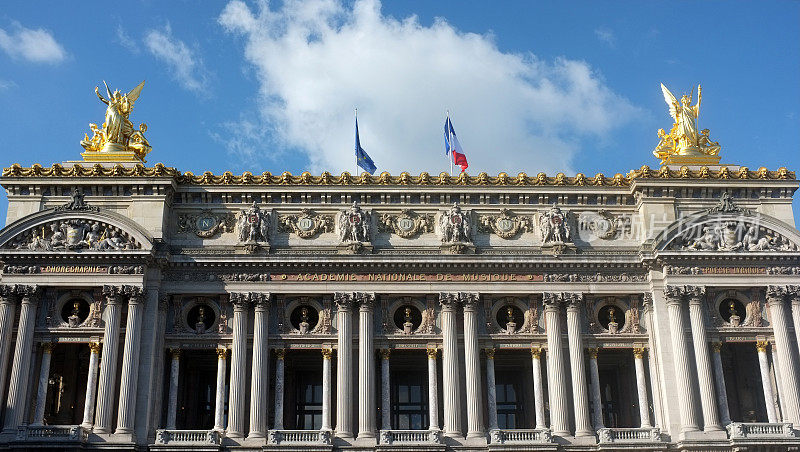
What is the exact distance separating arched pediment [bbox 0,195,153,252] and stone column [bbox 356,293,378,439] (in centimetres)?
1049

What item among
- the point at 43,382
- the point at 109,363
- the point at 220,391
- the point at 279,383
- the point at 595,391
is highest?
the point at 109,363

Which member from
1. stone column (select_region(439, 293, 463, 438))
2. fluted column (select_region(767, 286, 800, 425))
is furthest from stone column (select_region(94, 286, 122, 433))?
fluted column (select_region(767, 286, 800, 425))

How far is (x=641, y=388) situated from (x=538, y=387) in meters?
4.85

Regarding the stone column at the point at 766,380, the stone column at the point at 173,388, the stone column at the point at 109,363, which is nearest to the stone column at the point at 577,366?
the stone column at the point at 766,380

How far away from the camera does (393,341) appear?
1767 inches

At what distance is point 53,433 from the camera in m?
41.3

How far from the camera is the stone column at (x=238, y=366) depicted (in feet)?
140

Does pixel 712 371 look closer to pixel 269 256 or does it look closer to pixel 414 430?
pixel 414 430

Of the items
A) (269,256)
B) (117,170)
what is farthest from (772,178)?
(117,170)

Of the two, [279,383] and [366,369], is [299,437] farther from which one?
[366,369]

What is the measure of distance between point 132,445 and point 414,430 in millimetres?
12433

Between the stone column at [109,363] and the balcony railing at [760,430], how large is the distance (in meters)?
27.6

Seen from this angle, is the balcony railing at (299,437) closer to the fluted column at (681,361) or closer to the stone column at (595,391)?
the stone column at (595,391)

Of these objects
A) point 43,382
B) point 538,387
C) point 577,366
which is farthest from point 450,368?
point 43,382
